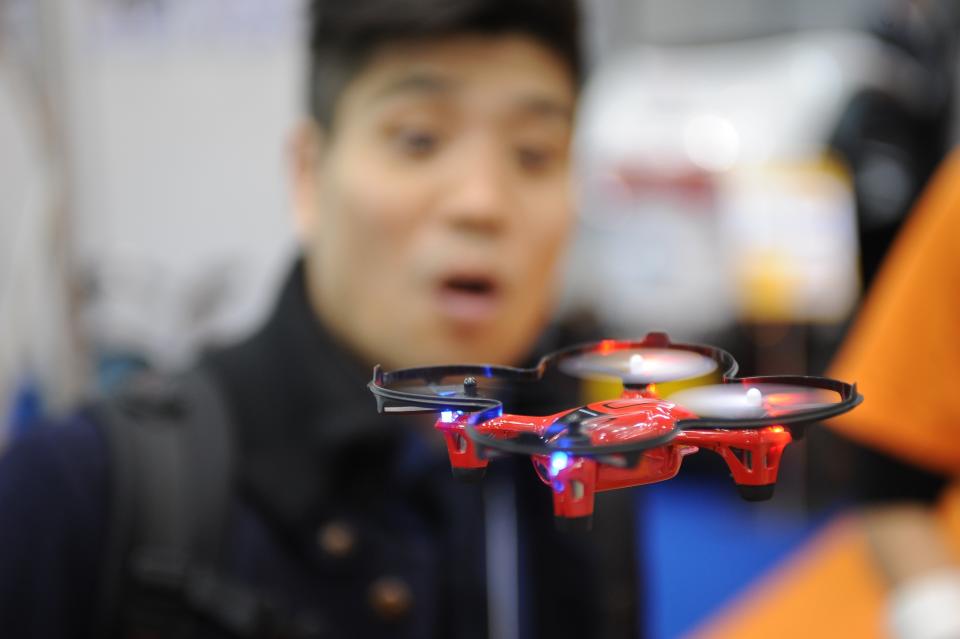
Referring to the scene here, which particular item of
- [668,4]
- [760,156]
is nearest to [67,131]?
[760,156]

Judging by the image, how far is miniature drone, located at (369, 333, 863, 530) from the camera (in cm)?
14

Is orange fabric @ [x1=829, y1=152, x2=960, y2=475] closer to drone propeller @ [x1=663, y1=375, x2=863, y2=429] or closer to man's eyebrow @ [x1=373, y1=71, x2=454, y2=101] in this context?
man's eyebrow @ [x1=373, y1=71, x2=454, y2=101]

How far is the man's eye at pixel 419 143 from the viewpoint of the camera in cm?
46

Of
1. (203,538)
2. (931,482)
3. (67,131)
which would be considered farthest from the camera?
(67,131)

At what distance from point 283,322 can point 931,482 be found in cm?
63

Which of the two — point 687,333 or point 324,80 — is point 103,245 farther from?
point 687,333

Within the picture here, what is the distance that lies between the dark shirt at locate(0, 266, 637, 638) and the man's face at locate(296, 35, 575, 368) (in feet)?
0.28

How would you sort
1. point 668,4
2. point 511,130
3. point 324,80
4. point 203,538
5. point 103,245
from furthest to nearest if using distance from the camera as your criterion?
point 668,4
point 103,245
point 324,80
point 203,538
point 511,130

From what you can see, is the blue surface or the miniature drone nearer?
the miniature drone

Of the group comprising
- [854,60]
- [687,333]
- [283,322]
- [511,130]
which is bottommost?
[687,333]

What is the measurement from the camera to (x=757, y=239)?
2.55 metres

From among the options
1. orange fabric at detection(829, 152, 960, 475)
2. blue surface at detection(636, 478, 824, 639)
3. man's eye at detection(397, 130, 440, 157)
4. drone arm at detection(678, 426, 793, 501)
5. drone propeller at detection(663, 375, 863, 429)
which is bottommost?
blue surface at detection(636, 478, 824, 639)

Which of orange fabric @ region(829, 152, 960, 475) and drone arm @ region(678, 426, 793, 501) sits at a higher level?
drone arm @ region(678, 426, 793, 501)

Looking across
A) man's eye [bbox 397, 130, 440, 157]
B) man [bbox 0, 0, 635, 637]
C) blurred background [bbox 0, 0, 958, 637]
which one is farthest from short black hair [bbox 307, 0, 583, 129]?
blurred background [bbox 0, 0, 958, 637]
